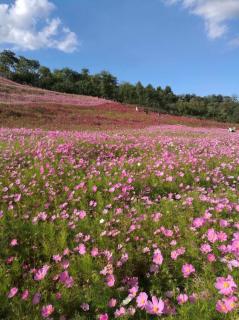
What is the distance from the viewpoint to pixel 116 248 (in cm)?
399

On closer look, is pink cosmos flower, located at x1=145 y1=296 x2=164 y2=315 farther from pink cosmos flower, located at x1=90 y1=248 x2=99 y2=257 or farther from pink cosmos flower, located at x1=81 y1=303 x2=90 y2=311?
pink cosmos flower, located at x1=90 y1=248 x2=99 y2=257

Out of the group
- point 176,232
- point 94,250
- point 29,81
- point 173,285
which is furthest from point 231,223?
point 29,81

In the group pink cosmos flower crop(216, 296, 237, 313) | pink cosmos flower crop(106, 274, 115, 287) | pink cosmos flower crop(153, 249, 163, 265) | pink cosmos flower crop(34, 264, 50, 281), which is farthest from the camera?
pink cosmos flower crop(153, 249, 163, 265)

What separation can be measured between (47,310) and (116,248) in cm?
133

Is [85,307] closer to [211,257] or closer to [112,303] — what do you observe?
[112,303]

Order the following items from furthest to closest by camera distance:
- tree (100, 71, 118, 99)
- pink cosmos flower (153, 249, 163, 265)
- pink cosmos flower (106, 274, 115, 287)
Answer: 1. tree (100, 71, 118, 99)
2. pink cosmos flower (153, 249, 163, 265)
3. pink cosmos flower (106, 274, 115, 287)

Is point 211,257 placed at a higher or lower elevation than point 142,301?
higher

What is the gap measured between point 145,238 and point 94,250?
0.77 m

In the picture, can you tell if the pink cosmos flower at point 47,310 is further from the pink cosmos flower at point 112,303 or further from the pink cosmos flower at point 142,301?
the pink cosmos flower at point 142,301

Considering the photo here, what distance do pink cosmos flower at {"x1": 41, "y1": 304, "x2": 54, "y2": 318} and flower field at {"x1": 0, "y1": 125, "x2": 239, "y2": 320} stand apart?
1 cm

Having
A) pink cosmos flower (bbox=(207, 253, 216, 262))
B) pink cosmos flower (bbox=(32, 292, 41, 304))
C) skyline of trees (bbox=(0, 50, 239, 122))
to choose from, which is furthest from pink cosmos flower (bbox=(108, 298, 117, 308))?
skyline of trees (bbox=(0, 50, 239, 122))

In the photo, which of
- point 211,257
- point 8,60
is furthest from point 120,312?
point 8,60

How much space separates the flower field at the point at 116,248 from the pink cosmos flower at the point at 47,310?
11 millimetres

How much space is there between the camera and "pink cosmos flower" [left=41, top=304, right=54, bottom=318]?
277 cm
